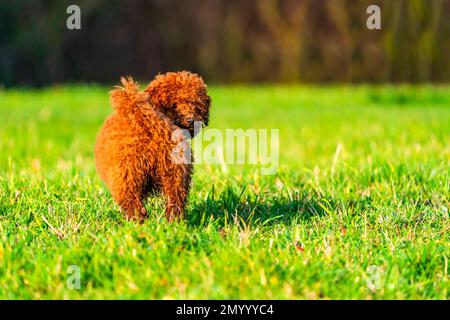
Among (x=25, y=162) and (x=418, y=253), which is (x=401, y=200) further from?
(x=25, y=162)

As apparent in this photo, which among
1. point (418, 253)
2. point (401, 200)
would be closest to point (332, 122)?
point (401, 200)

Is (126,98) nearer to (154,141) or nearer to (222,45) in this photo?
(154,141)

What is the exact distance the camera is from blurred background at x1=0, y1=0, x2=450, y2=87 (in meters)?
13.3

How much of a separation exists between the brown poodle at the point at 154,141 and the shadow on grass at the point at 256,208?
242 millimetres

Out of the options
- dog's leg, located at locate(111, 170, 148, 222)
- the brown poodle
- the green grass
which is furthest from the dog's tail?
the green grass

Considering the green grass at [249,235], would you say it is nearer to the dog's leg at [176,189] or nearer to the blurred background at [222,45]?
the dog's leg at [176,189]

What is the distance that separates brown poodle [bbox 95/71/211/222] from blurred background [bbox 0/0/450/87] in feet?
33.3

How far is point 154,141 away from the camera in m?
3.03

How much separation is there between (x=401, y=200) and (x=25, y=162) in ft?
→ 10.3

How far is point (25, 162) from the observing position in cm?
568

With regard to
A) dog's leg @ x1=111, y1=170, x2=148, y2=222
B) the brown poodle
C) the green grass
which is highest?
the brown poodle

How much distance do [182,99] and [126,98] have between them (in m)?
0.24

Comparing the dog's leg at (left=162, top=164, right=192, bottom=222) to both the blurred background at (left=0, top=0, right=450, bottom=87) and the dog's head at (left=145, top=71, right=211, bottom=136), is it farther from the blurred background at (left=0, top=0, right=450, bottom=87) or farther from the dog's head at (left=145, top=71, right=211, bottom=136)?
the blurred background at (left=0, top=0, right=450, bottom=87)

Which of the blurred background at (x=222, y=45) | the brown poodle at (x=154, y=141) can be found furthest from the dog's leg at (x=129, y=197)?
the blurred background at (x=222, y=45)
